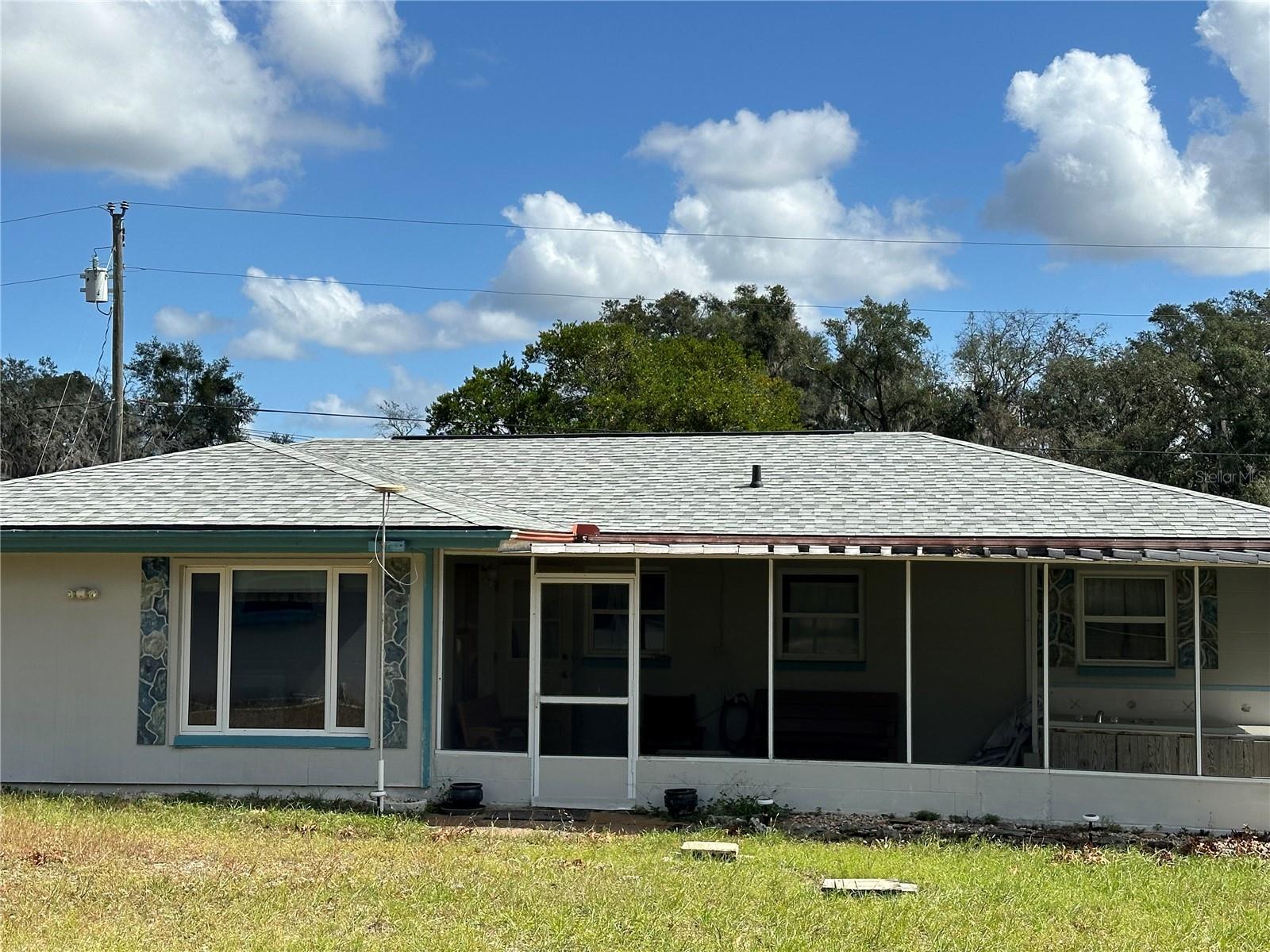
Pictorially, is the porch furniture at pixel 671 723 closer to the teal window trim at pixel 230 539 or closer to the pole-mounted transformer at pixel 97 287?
the teal window trim at pixel 230 539

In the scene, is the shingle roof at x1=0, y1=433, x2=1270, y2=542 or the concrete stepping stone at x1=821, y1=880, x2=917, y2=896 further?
the shingle roof at x1=0, y1=433, x2=1270, y2=542

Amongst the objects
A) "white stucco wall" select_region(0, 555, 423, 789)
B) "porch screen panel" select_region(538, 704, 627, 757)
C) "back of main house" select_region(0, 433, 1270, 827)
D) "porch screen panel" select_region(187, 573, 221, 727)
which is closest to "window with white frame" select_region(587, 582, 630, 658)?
"back of main house" select_region(0, 433, 1270, 827)

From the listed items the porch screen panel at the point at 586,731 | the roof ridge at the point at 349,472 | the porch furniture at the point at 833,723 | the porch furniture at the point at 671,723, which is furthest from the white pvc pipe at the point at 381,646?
the porch furniture at the point at 833,723

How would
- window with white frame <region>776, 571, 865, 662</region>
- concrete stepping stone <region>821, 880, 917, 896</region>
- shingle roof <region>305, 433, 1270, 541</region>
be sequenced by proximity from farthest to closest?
window with white frame <region>776, 571, 865, 662</region>, shingle roof <region>305, 433, 1270, 541</region>, concrete stepping stone <region>821, 880, 917, 896</region>

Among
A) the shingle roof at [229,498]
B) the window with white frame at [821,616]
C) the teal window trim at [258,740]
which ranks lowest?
the teal window trim at [258,740]

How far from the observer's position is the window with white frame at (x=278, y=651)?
1230 centimetres

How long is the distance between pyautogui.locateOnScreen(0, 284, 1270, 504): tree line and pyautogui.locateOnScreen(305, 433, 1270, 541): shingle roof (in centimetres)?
1408

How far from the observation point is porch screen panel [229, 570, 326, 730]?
1233 cm

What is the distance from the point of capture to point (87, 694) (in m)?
12.4

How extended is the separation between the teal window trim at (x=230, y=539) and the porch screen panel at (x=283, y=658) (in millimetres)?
534

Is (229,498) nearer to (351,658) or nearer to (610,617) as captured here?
(351,658)

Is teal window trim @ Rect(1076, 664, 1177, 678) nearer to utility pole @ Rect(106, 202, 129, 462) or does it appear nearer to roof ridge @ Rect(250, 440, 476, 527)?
roof ridge @ Rect(250, 440, 476, 527)

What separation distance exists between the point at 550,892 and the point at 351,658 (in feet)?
14.5

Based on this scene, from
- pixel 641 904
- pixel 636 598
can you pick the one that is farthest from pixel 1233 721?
pixel 641 904
